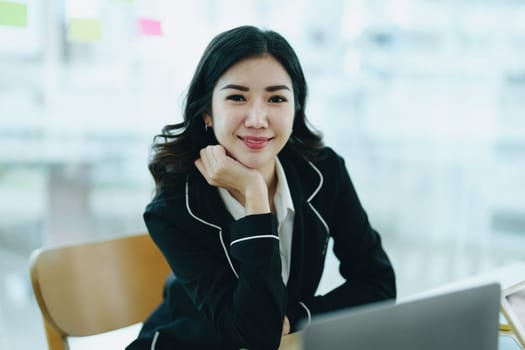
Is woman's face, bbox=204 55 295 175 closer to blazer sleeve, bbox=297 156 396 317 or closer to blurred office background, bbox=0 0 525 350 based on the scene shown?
blazer sleeve, bbox=297 156 396 317

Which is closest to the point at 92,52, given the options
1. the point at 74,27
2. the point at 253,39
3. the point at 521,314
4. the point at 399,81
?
the point at 74,27

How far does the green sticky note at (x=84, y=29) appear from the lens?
2.11 meters

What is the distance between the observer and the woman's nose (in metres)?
1.27

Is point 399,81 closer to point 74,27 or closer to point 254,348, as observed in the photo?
point 74,27

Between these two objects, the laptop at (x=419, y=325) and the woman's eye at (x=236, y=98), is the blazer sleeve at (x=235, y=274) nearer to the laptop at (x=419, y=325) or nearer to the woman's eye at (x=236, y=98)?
the woman's eye at (x=236, y=98)

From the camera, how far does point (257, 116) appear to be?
49.8 inches

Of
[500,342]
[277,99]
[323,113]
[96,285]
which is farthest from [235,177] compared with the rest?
[323,113]

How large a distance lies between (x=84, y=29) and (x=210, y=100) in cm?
101

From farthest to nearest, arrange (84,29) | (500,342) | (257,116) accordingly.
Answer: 1. (84,29)
2. (257,116)
3. (500,342)

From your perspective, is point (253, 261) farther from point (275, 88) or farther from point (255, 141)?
point (275, 88)

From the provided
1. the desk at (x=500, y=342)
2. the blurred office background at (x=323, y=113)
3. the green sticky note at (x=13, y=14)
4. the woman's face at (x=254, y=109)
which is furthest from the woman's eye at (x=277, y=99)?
the green sticky note at (x=13, y=14)

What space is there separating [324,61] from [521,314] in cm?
169

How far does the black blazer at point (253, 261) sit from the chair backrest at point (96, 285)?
0.52ft

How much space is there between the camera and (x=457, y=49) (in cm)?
258
